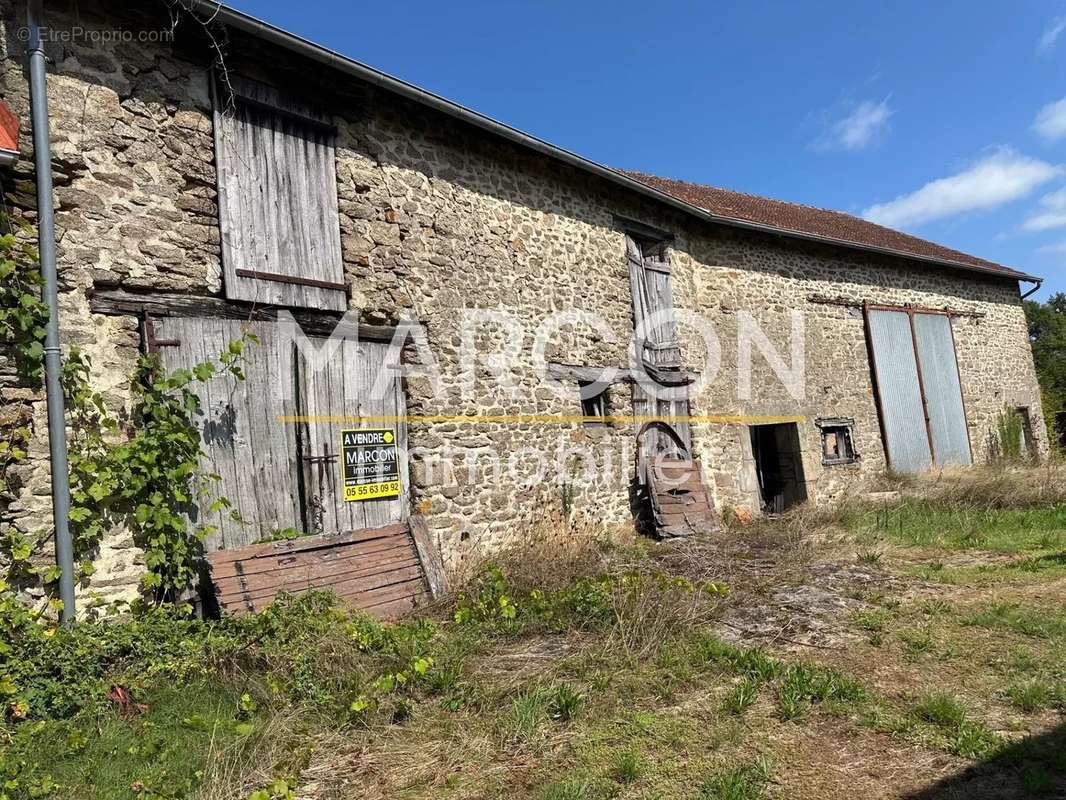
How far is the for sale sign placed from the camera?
6031 millimetres

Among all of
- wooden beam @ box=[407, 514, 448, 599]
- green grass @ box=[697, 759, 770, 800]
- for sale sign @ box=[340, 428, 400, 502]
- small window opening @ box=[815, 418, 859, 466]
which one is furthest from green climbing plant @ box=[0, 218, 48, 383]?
small window opening @ box=[815, 418, 859, 466]

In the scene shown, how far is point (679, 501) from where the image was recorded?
8.88m

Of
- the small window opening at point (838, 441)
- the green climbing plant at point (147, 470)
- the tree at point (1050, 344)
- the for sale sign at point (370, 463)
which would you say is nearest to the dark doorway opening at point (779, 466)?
the small window opening at point (838, 441)

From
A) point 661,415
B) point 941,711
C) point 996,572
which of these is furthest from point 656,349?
point 941,711

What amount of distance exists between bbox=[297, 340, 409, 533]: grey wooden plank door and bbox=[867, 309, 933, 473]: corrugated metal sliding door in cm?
974

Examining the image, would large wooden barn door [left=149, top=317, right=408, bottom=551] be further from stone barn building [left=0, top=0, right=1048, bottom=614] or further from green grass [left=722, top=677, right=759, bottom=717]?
green grass [left=722, top=677, right=759, bottom=717]

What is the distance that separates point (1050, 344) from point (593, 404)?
31085 mm

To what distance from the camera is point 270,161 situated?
580 cm

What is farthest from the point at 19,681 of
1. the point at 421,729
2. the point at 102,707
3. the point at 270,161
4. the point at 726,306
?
the point at 726,306

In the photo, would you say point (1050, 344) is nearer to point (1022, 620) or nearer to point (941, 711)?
point (1022, 620)

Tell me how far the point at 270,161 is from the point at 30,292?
7.13 feet

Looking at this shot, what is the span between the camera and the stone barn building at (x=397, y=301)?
483cm

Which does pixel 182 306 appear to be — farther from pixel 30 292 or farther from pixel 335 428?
pixel 335 428

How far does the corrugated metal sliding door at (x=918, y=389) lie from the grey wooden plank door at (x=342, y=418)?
9756 mm
